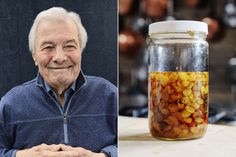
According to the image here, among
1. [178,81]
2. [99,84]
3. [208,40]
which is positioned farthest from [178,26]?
[208,40]

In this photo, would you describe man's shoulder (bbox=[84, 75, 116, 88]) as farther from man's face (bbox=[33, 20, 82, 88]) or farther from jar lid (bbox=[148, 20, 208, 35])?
jar lid (bbox=[148, 20, 208, 35])

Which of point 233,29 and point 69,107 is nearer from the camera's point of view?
point 69,107

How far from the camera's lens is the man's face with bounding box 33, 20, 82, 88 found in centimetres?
39

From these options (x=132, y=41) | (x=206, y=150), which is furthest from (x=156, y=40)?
(x=132, y=41)

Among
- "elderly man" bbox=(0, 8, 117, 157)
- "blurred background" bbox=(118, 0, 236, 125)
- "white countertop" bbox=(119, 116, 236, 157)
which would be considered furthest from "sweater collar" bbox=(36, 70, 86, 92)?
"blurred background" bbox=(118, 0, 236, 125)

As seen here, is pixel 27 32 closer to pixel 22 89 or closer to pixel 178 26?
pixel 22 89

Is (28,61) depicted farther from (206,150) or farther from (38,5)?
(206,150)

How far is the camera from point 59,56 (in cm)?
39

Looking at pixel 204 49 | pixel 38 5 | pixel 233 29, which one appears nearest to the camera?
pixel 38 5

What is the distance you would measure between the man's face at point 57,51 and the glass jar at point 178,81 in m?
0.23

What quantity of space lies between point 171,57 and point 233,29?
87 cm

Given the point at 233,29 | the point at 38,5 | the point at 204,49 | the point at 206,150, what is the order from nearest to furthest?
the point at 38,5, the point at 206,150, the point at 204,49, the point at 233,29

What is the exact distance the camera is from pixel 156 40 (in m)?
0.62

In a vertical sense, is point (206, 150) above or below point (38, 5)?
below
